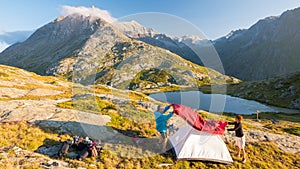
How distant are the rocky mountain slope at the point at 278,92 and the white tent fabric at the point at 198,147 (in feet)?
257

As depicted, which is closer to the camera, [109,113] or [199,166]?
[199,166]

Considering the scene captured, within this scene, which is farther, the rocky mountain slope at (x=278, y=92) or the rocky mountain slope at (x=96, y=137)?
the rocky mountain slope at (x=278, y=92)

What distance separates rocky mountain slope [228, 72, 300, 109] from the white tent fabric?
257 feet

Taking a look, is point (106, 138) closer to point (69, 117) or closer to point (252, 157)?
point (69, 117)

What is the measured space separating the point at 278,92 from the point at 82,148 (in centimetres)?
10175

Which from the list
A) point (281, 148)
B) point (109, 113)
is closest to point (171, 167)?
point (109, 113)

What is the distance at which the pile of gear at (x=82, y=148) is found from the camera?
1490cm

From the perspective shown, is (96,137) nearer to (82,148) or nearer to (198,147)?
(82,148)

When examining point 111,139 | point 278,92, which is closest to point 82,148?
point 111,139

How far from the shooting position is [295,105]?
258 ft

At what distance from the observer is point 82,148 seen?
52.3 ft

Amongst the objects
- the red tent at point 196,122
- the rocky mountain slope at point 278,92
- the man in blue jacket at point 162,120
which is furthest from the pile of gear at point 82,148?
the rocky mountain slope at point 278,92

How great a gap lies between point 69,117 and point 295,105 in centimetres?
8801

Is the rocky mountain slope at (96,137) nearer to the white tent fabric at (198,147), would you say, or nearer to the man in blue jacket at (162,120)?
the white tent fabric at (198,147)
